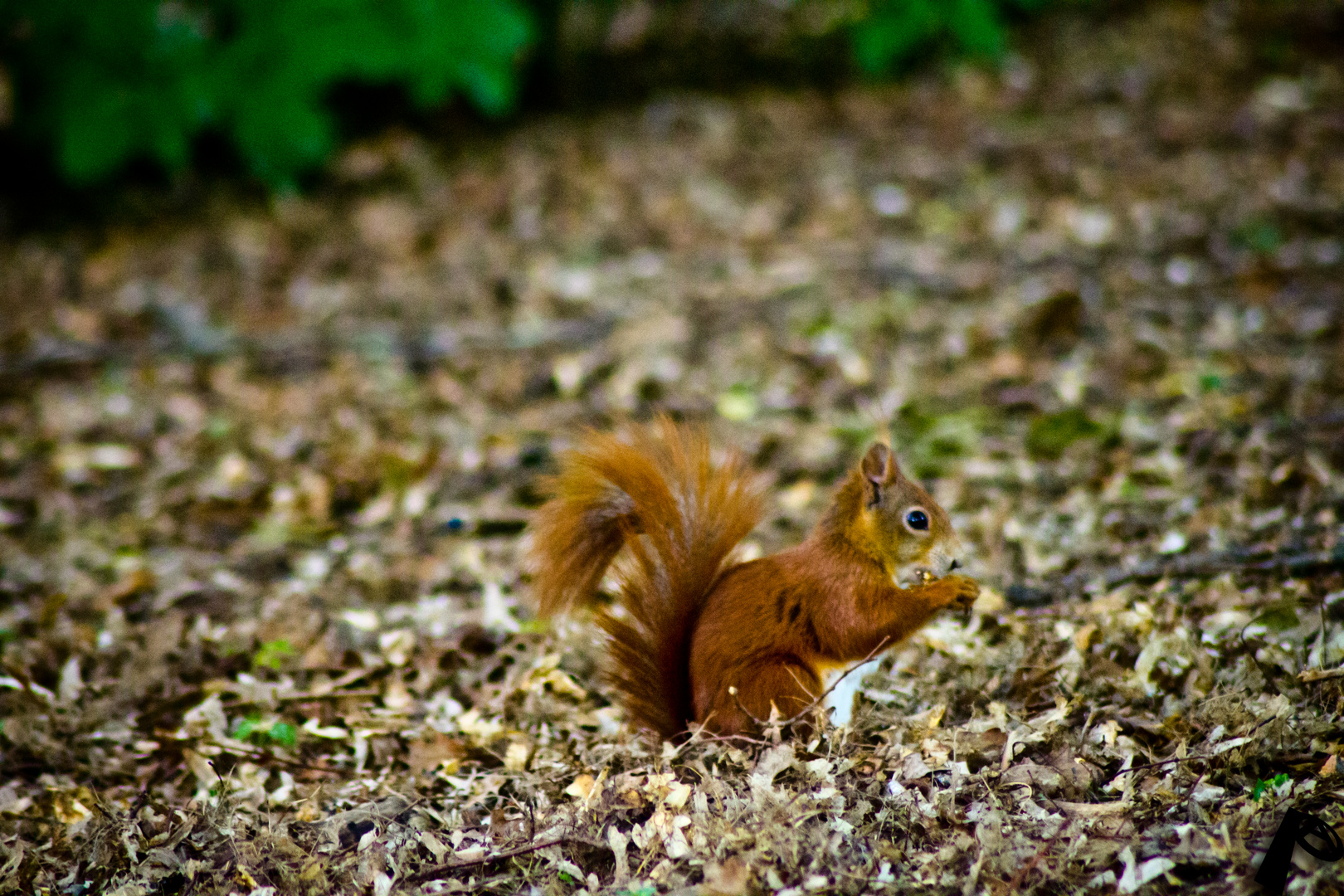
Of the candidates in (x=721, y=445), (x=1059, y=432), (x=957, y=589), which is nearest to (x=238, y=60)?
(x=721, y=445)

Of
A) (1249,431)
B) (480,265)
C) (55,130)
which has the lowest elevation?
(1249,431)

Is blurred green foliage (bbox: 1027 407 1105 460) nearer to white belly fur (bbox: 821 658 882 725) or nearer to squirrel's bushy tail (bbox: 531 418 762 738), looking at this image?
white belly fur (bbox: 821 658 882 725)

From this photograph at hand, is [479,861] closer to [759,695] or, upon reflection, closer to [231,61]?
[759,695]

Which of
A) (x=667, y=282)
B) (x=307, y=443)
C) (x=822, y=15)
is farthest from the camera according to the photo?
(x=822, y=15)

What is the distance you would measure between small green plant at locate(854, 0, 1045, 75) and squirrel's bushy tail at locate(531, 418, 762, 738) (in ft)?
14.0

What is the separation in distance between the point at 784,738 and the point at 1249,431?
2.38 metres

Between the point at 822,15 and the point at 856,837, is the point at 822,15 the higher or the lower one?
the higher one

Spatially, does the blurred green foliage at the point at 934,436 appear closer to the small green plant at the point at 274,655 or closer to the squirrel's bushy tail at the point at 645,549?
the squirrel's bushy tail at the point at 645,549

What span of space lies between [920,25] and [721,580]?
451 cm

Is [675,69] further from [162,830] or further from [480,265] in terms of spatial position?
[162,830]

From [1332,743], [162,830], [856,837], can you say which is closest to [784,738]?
[856,837]

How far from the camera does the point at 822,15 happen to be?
7324 millimetres

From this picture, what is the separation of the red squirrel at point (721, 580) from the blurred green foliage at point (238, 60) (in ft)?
12.9

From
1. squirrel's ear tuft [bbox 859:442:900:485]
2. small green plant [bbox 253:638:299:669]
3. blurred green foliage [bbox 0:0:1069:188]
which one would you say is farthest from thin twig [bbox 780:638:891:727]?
blurred green foliage [bbox 0:0:1069:188]
